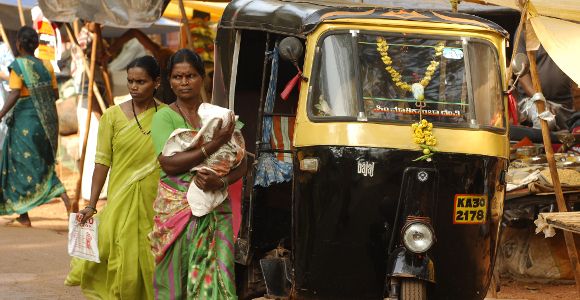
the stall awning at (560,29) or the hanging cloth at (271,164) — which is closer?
the hanging cloth at (271,164)

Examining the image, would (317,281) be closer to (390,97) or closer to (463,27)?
(390,97)

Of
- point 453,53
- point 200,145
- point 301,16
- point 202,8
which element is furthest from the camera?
point 202,8

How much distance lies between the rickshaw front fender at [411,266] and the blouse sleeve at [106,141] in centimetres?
176

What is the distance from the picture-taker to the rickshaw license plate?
686 cm

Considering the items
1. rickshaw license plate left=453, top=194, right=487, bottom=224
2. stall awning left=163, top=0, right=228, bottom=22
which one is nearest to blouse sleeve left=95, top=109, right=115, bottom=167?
rickshaw license plate left=453, top=194, right=487, bottom=224

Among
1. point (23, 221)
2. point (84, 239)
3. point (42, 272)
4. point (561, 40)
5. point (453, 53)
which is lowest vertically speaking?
point (84, 239)

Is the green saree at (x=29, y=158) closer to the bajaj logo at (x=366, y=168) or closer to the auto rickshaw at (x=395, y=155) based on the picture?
the auto rickshaw at (x=395, y=155)

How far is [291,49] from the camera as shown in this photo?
7008mm

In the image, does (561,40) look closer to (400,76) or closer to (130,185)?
(400,76)

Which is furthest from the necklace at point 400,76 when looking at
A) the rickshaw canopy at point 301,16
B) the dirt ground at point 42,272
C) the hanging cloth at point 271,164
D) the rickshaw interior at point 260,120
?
the dirt ground at point 42,272

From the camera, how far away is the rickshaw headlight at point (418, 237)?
6.59 metres

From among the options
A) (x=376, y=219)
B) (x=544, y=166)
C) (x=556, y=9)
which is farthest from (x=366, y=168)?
(x=544, y=166)

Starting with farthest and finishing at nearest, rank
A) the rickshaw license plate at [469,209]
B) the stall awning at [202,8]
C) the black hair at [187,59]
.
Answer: the stall awning at [202,8], the rickshaw license plate at [469,209], the black hair at [187,59]

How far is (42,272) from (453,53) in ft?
14.0
